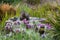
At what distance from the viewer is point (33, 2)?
1090 cm

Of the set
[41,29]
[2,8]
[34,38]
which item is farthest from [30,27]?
[2,8]

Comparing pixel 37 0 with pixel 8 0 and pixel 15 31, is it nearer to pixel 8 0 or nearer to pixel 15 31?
pixel 8 0

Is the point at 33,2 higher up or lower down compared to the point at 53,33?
lower down

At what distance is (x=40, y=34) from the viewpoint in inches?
221

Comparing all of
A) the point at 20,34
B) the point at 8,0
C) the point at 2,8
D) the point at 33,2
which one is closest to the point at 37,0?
the point at 33,2

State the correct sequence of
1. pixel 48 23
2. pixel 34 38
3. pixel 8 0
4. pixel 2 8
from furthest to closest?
1. pixel 8 0
2. pixel 2 8
3. pixel 48 23
4. pixel 34 38

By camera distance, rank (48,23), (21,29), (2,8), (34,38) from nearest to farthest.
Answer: (34,38), (21,29), (48,23), (2,8)

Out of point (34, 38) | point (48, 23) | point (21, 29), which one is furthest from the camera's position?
point (48, 23)

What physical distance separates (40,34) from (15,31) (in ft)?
1.73

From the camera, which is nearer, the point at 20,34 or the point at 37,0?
the point at 20,34

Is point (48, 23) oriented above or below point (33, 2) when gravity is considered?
above

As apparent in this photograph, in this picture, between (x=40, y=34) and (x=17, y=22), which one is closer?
(x=40, y=34)

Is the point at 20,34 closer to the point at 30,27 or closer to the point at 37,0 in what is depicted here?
the point at 30,27

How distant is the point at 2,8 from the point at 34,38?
2907mm
